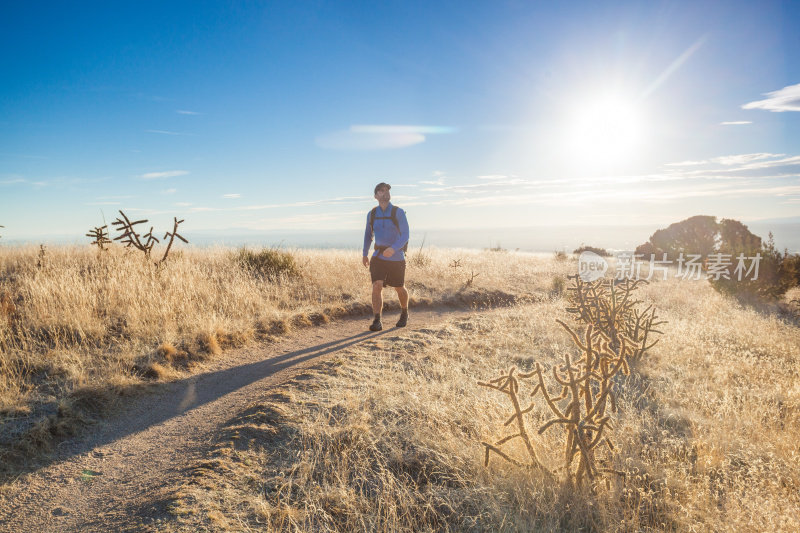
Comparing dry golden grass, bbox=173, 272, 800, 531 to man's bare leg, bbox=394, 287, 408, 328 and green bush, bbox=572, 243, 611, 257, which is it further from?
green bush, bbox=572, 243, 611, 257

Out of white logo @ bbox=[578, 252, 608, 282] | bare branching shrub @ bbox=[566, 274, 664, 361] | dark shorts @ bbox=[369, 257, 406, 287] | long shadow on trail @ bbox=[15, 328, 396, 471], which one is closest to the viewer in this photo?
long shadow on trail @ bbox=[15, 328, 396, 471]

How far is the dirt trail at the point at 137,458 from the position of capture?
2908 millimetres

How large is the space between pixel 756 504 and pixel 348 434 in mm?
2928

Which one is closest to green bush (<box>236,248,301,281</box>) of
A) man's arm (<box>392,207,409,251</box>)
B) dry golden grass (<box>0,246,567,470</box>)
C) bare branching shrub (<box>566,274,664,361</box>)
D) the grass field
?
dry golden grass (<box>0,246,567,470</box>)

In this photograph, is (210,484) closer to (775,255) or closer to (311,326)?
(311,326)

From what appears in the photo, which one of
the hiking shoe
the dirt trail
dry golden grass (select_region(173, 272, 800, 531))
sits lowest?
the dirt trail

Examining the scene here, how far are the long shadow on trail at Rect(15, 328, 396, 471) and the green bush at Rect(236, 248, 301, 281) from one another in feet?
14.1

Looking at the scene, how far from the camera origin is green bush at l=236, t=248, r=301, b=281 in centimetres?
1054

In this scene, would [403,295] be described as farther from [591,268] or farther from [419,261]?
[591,268]

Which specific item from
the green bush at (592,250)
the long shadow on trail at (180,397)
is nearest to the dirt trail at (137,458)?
the long shadow on trail at (180,397)

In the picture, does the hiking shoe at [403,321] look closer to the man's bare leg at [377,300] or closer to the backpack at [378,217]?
the man's bare leg at [377,300]

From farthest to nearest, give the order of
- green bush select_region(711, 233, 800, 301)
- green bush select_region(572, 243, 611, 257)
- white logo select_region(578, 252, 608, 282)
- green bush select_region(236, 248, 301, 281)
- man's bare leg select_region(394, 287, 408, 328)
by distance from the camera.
→ green bush select_region(572, 243, 611, 257), white logo select_region(578, 252, 608, 282), green bush select_region(711, 233, 800, 301), green bush select_region(236, 248, 301, 281), man's bare leg select_region(394, 287, 408, 328)

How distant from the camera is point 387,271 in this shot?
7.20 meters

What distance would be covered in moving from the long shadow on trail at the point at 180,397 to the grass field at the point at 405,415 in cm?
23
